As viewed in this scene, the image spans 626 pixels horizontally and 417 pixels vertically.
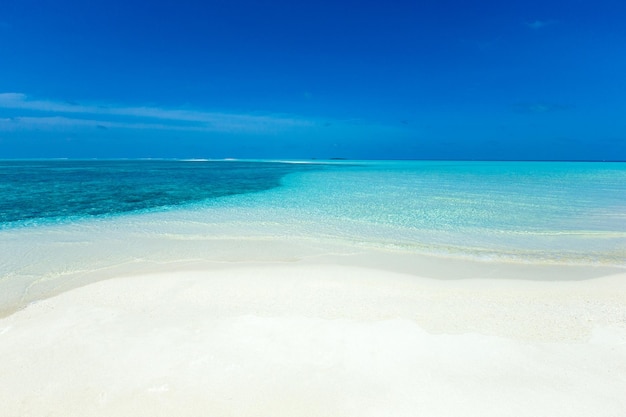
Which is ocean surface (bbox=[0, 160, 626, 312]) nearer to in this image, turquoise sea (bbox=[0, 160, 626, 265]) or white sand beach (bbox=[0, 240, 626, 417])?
turquoise sea (bbox=[0, 160, 626, 265])

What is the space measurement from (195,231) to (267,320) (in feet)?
20.6

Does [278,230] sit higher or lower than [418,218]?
lower

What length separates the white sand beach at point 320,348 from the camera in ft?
10.2

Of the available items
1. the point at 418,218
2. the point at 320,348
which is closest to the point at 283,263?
the point at 320,348

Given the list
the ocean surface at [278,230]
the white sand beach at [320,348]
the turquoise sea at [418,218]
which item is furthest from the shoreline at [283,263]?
the turquoise sea at [418,218]

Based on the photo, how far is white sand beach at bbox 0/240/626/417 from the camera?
310cm

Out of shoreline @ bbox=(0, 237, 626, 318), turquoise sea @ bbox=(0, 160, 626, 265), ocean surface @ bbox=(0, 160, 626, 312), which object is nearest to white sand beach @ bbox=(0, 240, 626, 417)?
shoreline @ bbox=(0, 237, 626, 318)

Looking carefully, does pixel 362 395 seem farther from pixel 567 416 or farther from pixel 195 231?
pixel 195 231

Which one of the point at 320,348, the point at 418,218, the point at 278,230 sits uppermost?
the point at 418,218

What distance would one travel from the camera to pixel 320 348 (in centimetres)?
391

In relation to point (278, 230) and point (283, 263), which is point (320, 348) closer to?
point (283, 263)

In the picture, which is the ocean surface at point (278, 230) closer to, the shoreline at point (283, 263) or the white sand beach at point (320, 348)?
the shoreline at point (283, 263)

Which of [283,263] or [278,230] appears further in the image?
[278,230]

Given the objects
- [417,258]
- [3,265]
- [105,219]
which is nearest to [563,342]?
[417,258]
